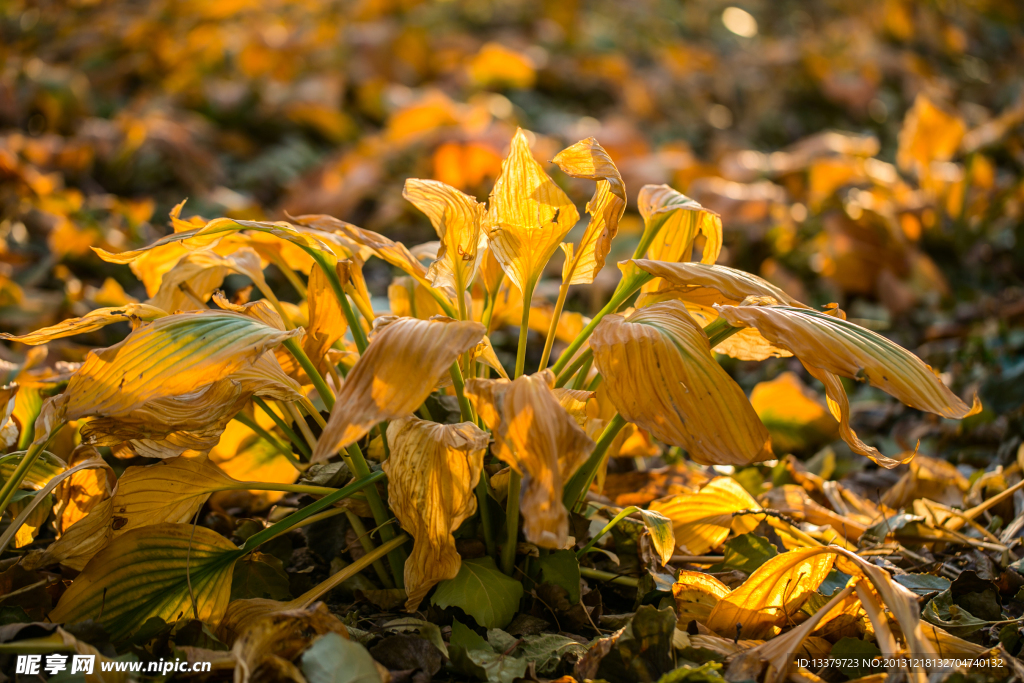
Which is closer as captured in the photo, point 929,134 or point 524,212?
point 524,212

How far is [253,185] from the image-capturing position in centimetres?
282

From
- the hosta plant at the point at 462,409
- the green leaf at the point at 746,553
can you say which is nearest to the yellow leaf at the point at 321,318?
the hosta plant at the point at 462,409

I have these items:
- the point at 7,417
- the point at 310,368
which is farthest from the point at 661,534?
the point at 7,417

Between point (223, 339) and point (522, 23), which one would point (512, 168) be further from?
point (522, 23)

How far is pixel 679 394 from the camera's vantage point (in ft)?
2.30

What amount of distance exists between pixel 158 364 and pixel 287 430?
251 mm

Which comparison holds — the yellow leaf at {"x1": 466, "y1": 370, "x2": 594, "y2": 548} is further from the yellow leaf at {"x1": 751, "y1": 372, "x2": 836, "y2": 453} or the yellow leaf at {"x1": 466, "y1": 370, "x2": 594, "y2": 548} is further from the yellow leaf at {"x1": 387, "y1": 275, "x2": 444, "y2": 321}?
the yellow leaf at {"x1": 751, "y1": 372, "x2": 836, "y2": 453}

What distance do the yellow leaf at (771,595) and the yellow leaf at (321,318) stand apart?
1.81ft

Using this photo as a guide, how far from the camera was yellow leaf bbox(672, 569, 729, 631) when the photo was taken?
2.97 ft

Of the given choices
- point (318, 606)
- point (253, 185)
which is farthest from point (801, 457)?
point (253, 185)

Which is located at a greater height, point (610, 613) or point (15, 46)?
point (15, 46)

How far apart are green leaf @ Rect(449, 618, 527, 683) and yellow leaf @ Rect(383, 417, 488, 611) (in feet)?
0.24

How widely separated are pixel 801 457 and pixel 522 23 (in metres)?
4.14

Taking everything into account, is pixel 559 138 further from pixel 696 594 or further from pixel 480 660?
pixel 480 660
